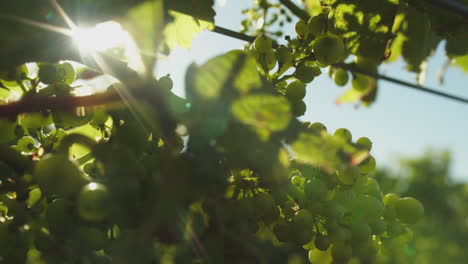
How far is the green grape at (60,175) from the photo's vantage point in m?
0.61

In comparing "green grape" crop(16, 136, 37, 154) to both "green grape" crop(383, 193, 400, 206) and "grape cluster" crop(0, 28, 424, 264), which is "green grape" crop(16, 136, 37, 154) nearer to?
"grape cluster" crop(0, 28, 424, 264)

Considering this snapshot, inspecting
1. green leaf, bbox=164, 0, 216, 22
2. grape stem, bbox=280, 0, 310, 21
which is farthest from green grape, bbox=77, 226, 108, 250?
grape stem, bbox=280, 0, 310, 21

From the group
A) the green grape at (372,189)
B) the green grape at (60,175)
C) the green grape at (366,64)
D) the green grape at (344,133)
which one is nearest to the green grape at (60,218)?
the green grape at (60,175)

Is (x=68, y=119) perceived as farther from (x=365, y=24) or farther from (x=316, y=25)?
(x=365, y=24)

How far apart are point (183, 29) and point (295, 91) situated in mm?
531

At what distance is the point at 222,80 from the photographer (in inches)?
20.8

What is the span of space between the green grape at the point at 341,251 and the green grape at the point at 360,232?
0.04 meters

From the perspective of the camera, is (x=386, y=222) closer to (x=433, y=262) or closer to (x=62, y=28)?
(x=62, y=28)

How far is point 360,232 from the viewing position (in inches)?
42.7

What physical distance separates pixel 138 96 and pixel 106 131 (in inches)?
16.3

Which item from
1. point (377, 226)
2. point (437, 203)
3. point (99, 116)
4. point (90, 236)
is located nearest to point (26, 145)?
point (99, 116)

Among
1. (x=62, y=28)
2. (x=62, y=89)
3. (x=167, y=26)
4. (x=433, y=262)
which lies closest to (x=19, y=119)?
(x=62, y=89)

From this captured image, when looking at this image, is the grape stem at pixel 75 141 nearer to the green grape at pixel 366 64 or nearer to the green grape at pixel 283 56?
the green grape at pixel 283 56

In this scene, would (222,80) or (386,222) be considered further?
(386,222)
